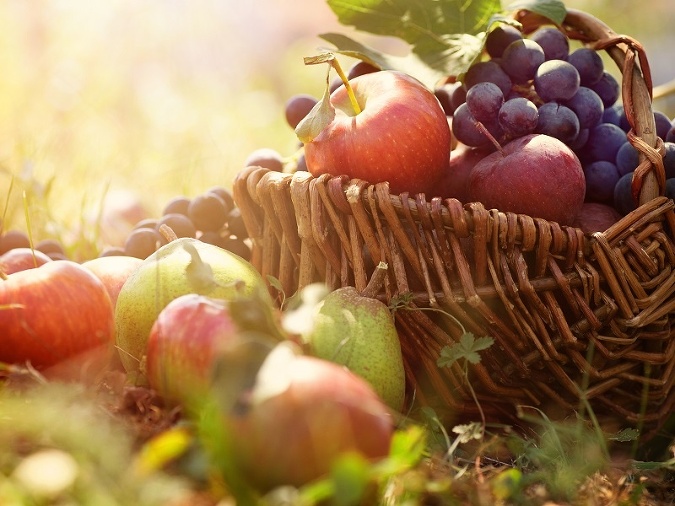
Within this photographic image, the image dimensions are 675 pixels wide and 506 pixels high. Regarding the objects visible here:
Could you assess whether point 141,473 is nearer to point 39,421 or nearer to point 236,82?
point 39,421

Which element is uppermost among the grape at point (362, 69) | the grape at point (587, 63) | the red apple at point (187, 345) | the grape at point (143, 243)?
the grape at point (587, 63)

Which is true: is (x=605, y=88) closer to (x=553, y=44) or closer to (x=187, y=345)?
(x=553, y=44)

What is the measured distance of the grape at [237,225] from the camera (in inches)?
73.2

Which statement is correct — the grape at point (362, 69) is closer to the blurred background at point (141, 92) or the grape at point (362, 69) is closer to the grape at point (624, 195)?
the blurred background at point (141, 92)

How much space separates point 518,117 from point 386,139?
32 cm

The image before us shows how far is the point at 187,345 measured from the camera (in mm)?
1060

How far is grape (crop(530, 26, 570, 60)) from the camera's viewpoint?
172 centimetres

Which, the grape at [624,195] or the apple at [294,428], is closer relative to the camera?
the apple at [294,428]

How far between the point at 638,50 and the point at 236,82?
535 cm

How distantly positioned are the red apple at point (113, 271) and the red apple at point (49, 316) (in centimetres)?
26

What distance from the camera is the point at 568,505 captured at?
→ 1019 millimetres

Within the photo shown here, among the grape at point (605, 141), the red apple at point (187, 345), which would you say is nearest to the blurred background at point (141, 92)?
the grape at point (605, 141)

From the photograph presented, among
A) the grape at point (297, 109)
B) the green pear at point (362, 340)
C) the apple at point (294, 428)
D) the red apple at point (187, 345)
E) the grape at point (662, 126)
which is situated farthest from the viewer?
the grape at point (297, 109)

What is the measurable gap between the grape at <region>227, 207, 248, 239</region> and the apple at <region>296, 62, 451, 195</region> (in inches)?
15.3
